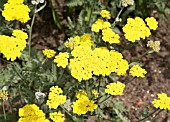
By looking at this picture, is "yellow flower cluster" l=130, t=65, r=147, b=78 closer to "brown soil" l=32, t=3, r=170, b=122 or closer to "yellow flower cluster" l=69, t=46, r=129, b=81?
"yellow flower cluster" l=69, t=46, r=129, b=81

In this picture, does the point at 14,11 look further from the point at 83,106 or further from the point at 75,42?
the point at 83,106

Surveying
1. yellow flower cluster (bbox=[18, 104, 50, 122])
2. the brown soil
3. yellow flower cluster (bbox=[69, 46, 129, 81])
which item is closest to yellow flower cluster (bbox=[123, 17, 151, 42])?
yellow flower cluster (bbox=[69, 46, 129, 81])

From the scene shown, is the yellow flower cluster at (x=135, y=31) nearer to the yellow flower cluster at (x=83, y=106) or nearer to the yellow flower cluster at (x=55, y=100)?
the yellow flower cluster at (x=83, y=106)

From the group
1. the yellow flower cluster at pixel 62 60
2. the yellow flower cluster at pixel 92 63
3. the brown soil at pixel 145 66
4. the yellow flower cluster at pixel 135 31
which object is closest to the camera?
the yellow flower cluster at pixel 92 63

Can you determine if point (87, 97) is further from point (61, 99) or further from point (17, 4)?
point (17, 4)

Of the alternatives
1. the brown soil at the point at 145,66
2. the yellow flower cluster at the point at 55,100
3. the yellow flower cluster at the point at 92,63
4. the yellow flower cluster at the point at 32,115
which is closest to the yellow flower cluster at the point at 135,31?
the yellow flower cluster at the point at 92,63

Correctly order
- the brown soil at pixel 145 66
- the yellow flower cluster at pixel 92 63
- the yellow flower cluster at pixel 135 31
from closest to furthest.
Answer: the yellow flower cluster at pixel 92 63
the yellow flower cluster at pixel 135 31
the brown soil at pixel 145 66

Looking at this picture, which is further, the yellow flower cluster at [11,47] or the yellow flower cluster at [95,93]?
the yellow flower cluster at [95,93]

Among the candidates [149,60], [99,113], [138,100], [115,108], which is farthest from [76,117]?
[149,60]

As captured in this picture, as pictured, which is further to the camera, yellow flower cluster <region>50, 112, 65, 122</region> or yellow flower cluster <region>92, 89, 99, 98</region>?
yellow flower cluster <region>92, 89, 99, 98</region>
